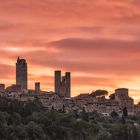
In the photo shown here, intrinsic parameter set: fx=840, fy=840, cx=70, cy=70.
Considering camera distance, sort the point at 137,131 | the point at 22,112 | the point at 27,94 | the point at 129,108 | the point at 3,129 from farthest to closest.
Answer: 1. the point at 129,108
2. the point at 27,94
3. the point at 22,112
4. the point at 137,131
5. the point at 3,129

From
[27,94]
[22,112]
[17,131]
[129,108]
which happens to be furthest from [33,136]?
[129,108]

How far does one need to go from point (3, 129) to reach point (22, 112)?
82.5ft

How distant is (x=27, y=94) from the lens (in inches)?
7160

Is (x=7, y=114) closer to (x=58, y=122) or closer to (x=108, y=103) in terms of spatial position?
(x=58, y=122)

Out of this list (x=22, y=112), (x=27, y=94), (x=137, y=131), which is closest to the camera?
(x=137, y=131)

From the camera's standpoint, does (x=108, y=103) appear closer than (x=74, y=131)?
No

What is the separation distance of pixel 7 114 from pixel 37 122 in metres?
4.31

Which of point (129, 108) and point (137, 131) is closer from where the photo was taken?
point (137, 131)

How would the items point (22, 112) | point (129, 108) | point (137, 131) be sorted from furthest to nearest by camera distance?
1. point (129, 108)
2. point (22, 112)
3. point (137, 131)

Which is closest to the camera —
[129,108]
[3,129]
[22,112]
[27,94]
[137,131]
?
[3,129]

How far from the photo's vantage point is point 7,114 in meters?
110

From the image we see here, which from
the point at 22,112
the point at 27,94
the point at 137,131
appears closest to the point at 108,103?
the point at 27,94

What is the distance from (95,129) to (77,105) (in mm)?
A: 78142

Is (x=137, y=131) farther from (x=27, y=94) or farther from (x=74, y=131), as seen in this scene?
(x=27, y=94)
